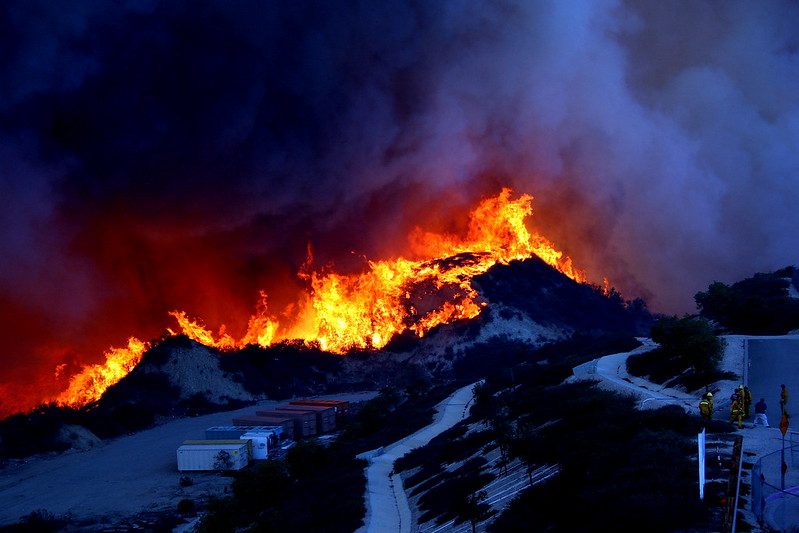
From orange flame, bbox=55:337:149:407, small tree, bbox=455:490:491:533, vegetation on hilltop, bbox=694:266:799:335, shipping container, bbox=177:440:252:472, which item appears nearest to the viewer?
small tree, bbox=455:490:491:533

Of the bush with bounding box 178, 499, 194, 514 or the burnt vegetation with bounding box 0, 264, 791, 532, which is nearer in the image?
the burnt vegetation with bounding box 0, 264, 791, 532

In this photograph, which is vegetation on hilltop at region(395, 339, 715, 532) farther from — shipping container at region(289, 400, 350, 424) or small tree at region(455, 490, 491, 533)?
shipping container at region(289, 400, 350, 424)

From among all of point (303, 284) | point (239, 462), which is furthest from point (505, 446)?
point (303, 284)

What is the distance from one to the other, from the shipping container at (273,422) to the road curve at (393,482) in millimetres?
12480

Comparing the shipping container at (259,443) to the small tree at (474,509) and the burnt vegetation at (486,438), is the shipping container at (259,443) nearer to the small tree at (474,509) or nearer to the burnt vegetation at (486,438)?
the burnt vegetation at (486,438)

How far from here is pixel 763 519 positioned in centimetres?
1333

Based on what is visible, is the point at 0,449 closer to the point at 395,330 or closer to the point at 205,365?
the point at 205,365

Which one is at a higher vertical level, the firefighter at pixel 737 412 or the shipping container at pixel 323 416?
the firefighter at pixel 737 412

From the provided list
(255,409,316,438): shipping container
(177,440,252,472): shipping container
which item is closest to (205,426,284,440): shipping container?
(255,409,316,438): shipping container

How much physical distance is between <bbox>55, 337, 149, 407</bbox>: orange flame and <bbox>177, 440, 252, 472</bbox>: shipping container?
32153mm

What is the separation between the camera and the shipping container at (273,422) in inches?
2243

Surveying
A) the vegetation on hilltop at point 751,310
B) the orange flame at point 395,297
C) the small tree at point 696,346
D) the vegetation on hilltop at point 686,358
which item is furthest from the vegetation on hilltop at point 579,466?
the orange flame at point 395,297

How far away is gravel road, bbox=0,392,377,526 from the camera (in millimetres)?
39375

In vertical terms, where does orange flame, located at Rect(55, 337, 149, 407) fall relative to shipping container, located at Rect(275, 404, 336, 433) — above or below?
above
